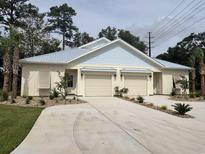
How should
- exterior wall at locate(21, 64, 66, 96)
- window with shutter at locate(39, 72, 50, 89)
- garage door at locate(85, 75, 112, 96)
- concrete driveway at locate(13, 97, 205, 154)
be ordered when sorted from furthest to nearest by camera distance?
garage door at locate(85, 75, 112, 96), window with shutter at locate(39, 72, 50, 89), exterior wall at locate(21, 64, 66, 96), concrete driveway at locate(13, 97, 205, 154)

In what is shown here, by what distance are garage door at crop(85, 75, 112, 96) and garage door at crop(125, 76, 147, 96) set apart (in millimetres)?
1916

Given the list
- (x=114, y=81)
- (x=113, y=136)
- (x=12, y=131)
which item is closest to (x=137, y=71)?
(x=114, y=81)

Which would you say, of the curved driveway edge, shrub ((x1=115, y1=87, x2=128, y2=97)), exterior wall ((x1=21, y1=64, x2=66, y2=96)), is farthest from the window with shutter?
the curved driveway edge

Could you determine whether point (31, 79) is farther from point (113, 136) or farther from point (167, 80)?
point (113, 136)

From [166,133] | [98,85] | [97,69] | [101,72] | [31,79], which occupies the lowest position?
[166,133]

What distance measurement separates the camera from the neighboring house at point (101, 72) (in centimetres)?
2392

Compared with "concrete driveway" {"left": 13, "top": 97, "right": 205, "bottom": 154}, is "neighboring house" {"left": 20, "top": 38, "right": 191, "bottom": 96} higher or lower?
higher

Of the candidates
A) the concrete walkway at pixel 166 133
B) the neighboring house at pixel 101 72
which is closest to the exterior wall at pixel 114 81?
the neighboring house at pixel 101 72

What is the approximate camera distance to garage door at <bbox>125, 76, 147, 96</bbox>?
26.3m

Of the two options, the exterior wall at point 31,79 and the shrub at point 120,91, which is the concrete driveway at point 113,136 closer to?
the exterior wall at point 31,79

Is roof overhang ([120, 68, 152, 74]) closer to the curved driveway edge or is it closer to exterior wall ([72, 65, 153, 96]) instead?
exterior wall ([72, 65, 153, 96])

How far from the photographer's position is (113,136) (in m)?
8.47

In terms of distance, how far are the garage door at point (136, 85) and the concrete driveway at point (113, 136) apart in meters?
14.1

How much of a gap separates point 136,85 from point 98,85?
3949 millimetres
